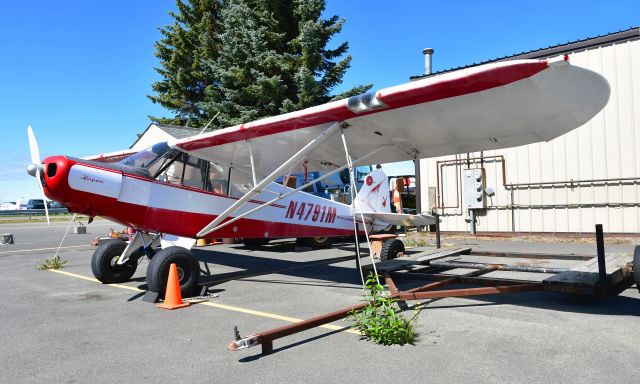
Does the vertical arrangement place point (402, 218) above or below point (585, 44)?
below

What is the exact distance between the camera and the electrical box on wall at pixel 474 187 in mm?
15883

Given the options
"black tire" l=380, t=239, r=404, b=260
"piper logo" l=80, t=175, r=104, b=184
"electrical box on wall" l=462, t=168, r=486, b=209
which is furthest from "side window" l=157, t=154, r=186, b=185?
"electrical box on wall" l=462, t=168, r=486, b=209

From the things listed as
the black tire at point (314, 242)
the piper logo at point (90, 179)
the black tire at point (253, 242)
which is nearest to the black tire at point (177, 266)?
the piper logo at point (90, 179)

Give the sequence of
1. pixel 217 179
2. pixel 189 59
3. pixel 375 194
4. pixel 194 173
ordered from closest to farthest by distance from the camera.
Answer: pixel 194 173 < pixel 217 179 < pixel 375 194 < pixel 189 59

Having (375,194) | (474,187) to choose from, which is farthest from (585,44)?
(375,194)

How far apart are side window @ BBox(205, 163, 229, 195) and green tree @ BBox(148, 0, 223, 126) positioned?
1913cm

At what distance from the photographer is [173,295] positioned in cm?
613

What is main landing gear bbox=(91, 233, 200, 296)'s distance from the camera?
6.66 m

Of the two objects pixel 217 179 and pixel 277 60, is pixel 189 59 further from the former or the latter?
pixel 217 179

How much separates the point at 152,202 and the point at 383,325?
468cm

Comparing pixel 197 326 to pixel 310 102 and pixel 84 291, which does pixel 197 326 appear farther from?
pixel 310 102

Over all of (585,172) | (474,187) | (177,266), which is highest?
(585,172)

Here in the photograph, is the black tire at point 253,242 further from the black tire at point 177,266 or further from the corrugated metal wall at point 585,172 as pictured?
the corrugated metal wall at point 585,172

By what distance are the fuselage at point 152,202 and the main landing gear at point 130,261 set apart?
0.73m
